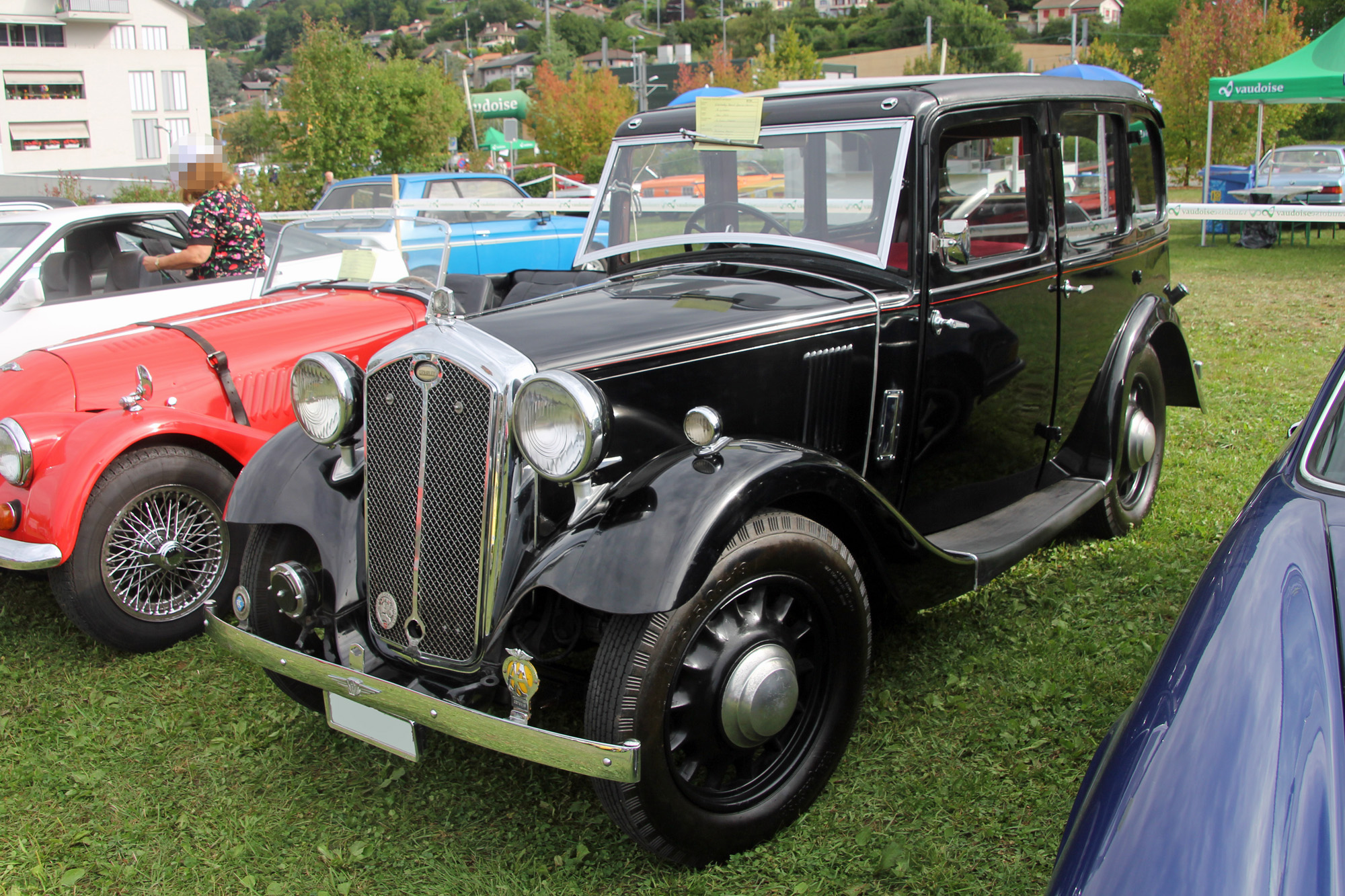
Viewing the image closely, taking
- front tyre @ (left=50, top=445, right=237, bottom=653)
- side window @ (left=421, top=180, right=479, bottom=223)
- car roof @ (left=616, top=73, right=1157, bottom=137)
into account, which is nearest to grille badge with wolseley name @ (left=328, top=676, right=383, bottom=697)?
front tyre @ (left=50, top=445, right=237, bottom=653)

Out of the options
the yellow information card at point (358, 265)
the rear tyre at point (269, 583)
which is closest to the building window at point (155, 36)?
the yellow information card at point (358, 265)

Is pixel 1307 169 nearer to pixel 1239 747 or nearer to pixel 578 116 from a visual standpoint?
pixel 578 116

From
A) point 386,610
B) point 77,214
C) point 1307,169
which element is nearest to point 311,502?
point 386,610

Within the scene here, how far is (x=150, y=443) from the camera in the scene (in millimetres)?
3842

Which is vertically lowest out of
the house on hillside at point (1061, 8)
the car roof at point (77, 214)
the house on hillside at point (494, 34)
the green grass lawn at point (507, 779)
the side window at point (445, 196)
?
the green grass lawn at point (507, 779)

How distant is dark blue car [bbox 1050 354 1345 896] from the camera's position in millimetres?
1281

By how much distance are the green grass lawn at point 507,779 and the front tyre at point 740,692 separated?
0.51ft

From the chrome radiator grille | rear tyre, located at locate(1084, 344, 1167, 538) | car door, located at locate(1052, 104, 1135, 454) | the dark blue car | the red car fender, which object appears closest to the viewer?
the dark blue car

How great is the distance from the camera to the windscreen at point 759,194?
3.22 meters

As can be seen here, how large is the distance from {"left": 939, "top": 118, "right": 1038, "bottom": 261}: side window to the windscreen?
286mm

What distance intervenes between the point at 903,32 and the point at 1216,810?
87260 mm

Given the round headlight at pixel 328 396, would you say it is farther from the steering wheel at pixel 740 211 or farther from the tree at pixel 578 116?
the tree at pixel 578 116

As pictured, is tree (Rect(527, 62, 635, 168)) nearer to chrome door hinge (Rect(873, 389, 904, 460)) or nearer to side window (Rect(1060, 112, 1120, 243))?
side window (Rect(1060, 112, 1120, 243))

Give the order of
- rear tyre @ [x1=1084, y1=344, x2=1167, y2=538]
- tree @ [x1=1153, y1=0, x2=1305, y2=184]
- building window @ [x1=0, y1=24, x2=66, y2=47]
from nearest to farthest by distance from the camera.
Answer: rear tyre @ [x1=1084, y1=344, x2=1167, y2=538] < tree @ [x1=1153, y1=0, x2=1305, y2=184] < building window @ [x1=0, y1=24, x2=66, y2=47]
